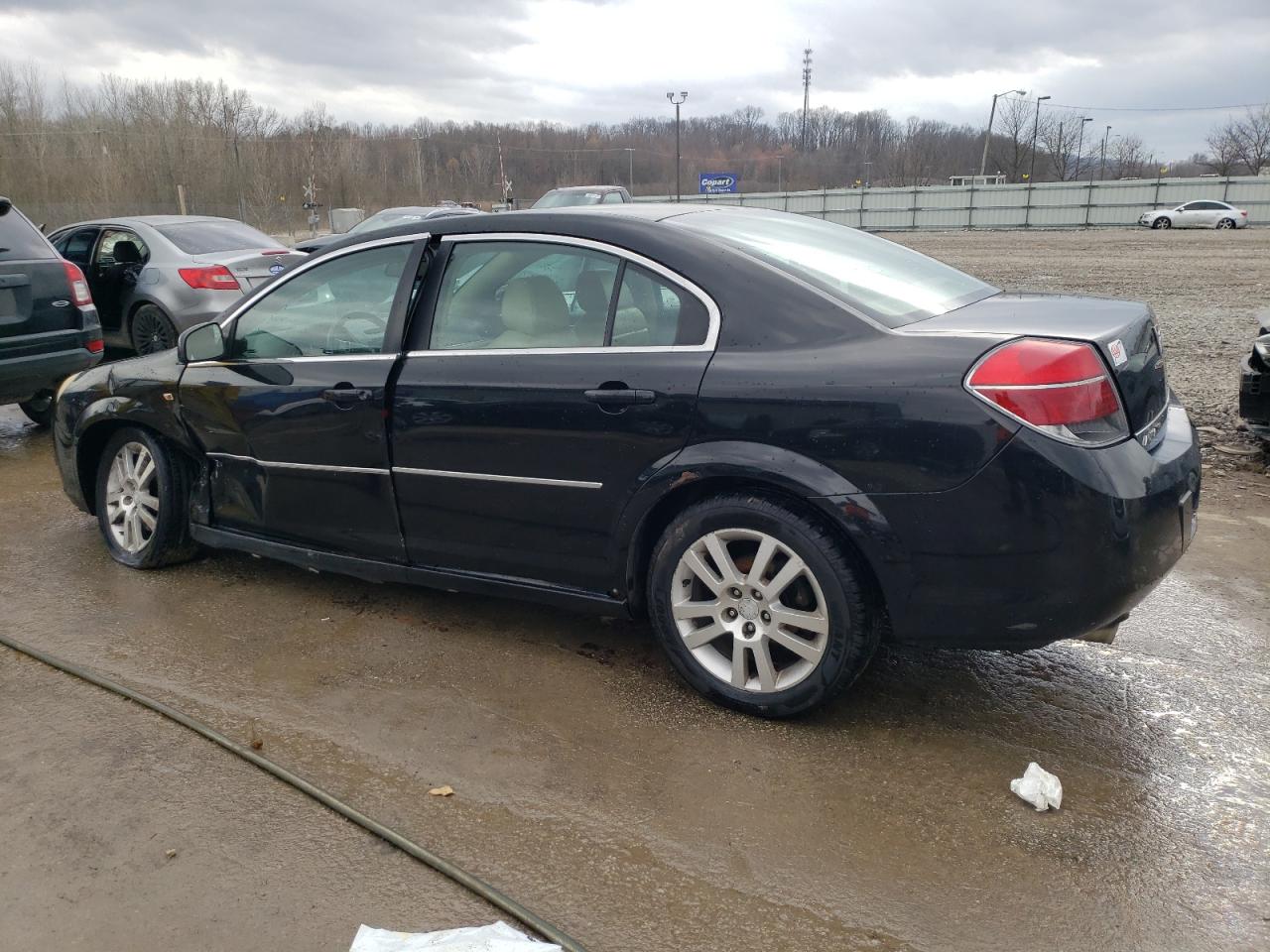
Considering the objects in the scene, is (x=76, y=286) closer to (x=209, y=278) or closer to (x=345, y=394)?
(x=209, y=278)

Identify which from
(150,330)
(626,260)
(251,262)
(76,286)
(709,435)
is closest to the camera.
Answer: (709,435)

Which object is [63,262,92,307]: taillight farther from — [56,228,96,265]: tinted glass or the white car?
the white car

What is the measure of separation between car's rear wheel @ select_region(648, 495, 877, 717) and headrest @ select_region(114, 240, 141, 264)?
8.08 meters

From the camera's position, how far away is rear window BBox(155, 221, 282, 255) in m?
9.54

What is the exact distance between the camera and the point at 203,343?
14.3 feet

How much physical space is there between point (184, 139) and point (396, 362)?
199ft

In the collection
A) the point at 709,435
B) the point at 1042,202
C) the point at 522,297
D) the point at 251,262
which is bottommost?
the point at 709,435

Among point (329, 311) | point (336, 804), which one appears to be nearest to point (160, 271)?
point (329, 311)

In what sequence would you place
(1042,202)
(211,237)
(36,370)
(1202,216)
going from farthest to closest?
(1042,202) → (1202,216) → (211,237) → (36,370)

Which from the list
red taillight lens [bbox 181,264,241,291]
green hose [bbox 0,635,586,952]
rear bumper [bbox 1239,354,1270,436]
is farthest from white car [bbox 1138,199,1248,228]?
green hose [bbox 0,635,586,952]

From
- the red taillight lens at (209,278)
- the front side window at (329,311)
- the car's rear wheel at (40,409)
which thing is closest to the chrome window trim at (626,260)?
the front side window at (329,311)

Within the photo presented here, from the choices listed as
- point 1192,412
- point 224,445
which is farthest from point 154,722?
point 1192,412

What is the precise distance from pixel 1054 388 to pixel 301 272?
2.99 m

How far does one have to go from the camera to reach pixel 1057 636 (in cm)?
286
